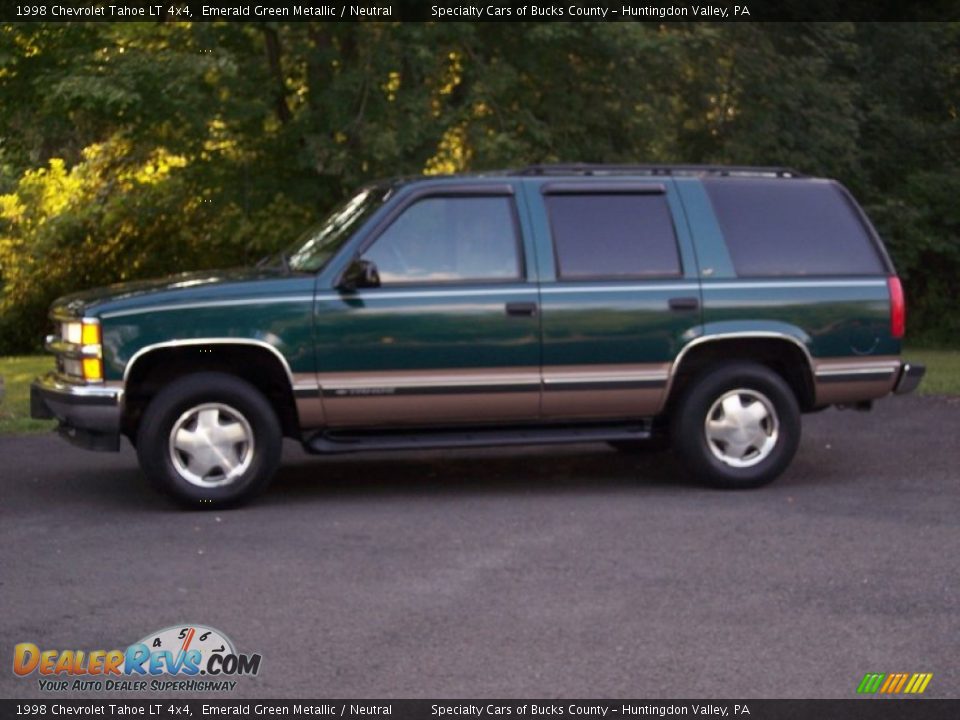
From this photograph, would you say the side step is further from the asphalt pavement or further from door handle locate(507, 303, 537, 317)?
door handle locate(507, 303, 537, 317)

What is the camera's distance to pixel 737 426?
10039 mm

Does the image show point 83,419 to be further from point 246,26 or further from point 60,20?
point 246,26

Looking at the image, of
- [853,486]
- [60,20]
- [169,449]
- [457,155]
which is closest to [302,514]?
[169,449]

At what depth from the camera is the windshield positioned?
9.77 metres

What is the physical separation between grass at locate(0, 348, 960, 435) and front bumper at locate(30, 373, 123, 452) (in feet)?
12.1

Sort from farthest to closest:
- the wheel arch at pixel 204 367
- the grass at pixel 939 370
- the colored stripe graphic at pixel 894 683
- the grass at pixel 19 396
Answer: the grass at pixel 939 370, the grass at pixel 19 396, the wheel arch at pixel 204 367, the colored stripe graphic at pixel 894 683

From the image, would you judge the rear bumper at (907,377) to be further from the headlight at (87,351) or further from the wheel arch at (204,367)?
the headlight at (87,351)

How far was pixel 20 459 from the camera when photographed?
11.4 metres

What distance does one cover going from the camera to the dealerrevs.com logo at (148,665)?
5.79m

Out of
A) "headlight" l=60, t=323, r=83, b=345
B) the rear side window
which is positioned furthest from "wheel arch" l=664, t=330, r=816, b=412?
"headlight" l=60, t=323, r=83, b=345

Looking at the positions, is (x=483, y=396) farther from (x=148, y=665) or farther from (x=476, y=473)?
(x=148, y=665)

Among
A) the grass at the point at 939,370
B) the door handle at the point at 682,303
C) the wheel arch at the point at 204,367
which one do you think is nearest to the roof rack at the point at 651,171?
the door handle at the point at 682,303

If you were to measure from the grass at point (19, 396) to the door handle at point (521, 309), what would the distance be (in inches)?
197

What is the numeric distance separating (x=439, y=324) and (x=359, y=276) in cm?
57
